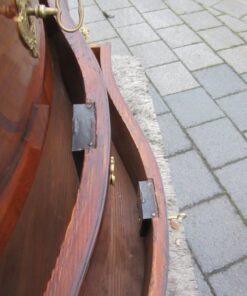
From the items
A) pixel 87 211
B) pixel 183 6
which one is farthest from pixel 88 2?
pixel 87 211

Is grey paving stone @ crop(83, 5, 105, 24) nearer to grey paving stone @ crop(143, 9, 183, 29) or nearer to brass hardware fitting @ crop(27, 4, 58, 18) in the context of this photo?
grey paving stone @ crop(143, 9, 183, 29)

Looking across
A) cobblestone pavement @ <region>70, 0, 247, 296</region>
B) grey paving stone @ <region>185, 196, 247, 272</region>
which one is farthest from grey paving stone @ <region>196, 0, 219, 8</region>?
grey paving stone @ <region>185, 196, 247, 272</region>

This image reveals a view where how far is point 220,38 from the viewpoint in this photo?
2574mm

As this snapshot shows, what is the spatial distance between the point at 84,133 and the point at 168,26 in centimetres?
207

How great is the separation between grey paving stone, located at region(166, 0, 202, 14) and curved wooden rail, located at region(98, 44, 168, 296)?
71.0 inches

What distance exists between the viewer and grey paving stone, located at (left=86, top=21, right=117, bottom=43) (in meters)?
2.58

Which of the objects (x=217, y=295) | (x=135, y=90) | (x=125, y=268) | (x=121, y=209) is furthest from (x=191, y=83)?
(x=125, y=268)

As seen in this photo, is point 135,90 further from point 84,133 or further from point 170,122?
point 84,133

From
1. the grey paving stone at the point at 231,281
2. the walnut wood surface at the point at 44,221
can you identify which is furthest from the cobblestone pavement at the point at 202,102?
the walnut wood surface at the point at 44,221

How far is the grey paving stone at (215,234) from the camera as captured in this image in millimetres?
1520

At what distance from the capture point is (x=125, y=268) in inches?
35.6

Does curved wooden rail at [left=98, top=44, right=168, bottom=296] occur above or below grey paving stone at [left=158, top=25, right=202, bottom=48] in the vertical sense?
above

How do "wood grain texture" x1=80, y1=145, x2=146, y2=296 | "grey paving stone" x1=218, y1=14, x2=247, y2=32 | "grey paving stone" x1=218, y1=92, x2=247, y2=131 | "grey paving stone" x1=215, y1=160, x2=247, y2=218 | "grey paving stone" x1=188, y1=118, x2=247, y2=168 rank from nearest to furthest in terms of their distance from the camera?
"wood grain texture" x1=80, y1=145, x2=146, y2=296, "grey paving stone" x1=215, y1=160, x2=247, y2=218, "grey paving stone" x1=188, y1=118, x2=247, y2=168, "grey paving stone" x1=218, y1=92, x2=247, y2=131, "grey paving stone" x1=218, y1=14, x2=247, y2=32

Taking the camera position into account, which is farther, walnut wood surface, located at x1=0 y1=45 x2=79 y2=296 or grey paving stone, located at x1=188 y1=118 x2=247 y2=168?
grey paving stone, located at x1=188 y1=118 x2=247 y2=168
